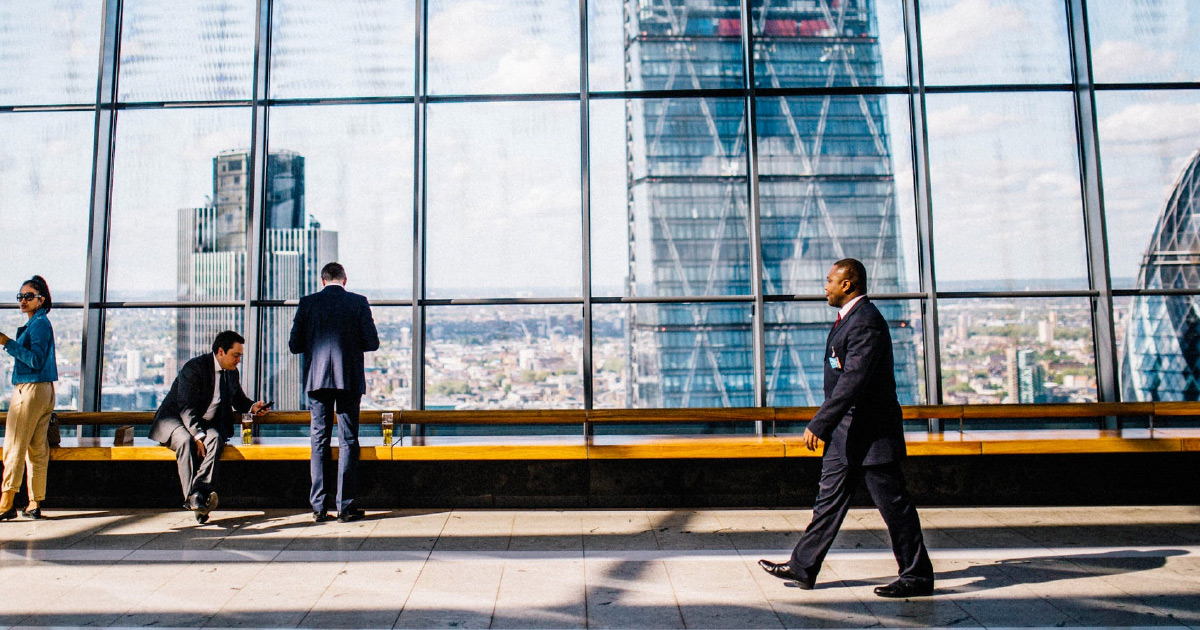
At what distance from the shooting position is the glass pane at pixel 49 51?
19.1 feet

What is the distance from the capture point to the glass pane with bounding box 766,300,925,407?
18.5 ft

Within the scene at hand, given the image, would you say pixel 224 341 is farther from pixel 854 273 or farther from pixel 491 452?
pixel 854 273

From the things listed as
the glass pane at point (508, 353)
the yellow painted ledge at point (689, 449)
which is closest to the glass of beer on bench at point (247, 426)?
the glass pane at point (508, 353)

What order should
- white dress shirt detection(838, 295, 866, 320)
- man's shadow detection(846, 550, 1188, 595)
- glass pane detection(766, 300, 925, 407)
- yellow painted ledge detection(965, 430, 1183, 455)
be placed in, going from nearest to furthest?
white dress shirt detection(838, 295, 866, 320) → man's shadow detection(846, 550, 1188, 595) → yellow painted ledge detection(965, 430, 1183, 455) → glass pane detection(766, 300, 925, 407)

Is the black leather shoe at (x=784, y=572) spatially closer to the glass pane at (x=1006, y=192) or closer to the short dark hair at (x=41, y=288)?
the glass pane at (x=1006, y=192)

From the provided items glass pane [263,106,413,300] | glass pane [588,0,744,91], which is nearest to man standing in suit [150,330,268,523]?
glass pane [263,106,413,300]

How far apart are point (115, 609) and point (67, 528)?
1629 mm

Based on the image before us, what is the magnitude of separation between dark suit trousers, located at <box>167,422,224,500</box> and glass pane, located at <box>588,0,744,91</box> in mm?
3525

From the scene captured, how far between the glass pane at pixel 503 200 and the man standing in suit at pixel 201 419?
61.4 inches

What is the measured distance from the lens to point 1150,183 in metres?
5.77

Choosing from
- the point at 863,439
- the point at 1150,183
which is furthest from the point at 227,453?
the point at 1150,183

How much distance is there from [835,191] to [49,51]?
6003 millimetres

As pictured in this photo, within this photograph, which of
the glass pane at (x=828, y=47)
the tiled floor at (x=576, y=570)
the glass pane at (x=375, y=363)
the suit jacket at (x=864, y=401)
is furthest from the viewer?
the glass pane at (x=828, y=47)

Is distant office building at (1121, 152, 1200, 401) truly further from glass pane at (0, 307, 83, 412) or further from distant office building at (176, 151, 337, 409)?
glass pane at (0, 307, 83, 412)
